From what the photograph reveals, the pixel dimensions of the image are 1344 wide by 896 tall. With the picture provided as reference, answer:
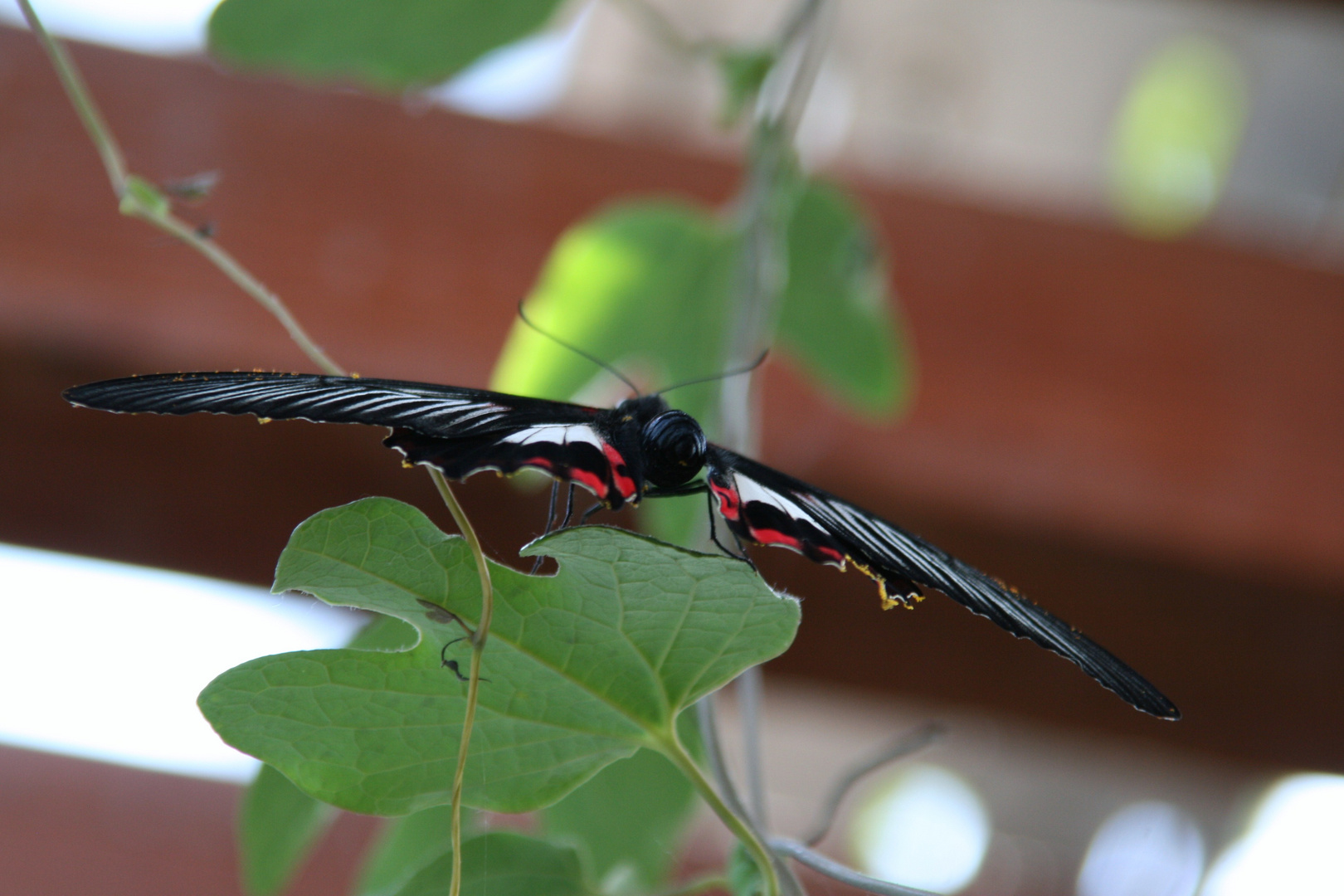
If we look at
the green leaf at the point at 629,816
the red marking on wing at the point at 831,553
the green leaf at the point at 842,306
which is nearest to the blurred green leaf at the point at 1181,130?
the green leaf at the point at 842,306

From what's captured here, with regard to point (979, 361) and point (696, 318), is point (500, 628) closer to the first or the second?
point (696, 318)

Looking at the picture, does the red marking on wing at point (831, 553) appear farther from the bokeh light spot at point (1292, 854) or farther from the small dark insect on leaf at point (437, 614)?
the bokeh light spot at point (1292, 854)

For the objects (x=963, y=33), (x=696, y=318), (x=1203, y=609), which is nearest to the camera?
(x=696, y=318)

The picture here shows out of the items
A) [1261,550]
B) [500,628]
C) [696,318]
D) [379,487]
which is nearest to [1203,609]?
[1261,550]

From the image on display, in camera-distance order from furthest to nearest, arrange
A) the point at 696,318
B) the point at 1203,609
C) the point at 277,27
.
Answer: the point at 1203,609, the point at 696,318, the point at 277,27

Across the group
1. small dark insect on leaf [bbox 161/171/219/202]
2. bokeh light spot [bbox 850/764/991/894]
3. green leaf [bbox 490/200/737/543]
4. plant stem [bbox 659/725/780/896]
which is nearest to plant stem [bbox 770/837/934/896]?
plant stem [bbox 659/725/780/896]

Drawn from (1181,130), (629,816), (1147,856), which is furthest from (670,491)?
(1181,130)

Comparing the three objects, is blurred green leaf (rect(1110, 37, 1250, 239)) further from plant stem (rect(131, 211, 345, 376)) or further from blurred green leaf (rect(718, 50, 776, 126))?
plant stem (rect(131, 211, 345, 376))
